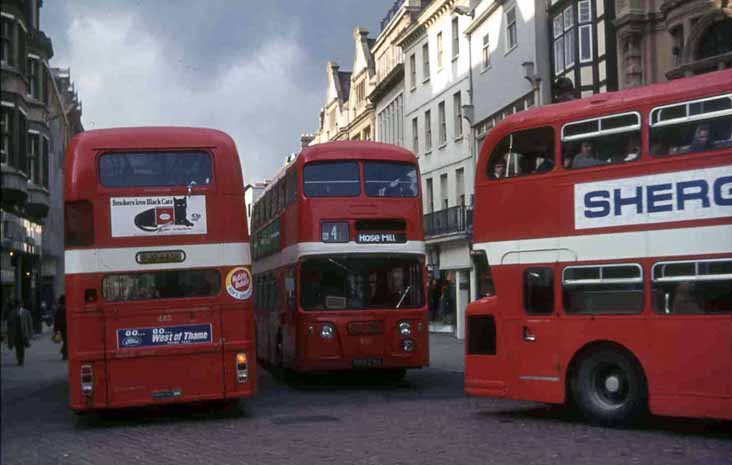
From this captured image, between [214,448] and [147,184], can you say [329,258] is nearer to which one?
[147,184]

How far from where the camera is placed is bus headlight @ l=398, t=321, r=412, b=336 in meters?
19.8

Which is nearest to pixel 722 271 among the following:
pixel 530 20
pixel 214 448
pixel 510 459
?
pixel 510 459

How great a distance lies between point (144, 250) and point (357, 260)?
607 centimetres

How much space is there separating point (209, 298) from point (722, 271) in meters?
6.64

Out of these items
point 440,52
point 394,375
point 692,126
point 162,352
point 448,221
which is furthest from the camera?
point 440,52

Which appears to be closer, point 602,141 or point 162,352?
point 602,141

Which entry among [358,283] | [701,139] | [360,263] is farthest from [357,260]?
[701,139]

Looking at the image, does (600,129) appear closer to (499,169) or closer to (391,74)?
(499,169)

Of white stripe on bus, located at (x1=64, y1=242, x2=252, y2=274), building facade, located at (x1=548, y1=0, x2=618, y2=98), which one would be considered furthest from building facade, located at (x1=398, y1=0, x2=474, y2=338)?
white stripe on bus, located at (x1=64, y1=242, x2=252, y2=274)

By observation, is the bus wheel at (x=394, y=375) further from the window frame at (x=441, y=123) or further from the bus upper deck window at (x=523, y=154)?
the window frame at (x=441, y=123)

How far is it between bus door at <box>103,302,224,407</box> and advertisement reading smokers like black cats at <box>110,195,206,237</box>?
1.00 meters

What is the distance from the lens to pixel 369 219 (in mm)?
19281

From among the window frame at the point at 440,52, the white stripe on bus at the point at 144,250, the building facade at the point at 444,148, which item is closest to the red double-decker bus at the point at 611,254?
the white stripe on bus at the point at 144,250

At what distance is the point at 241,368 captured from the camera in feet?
47.3
